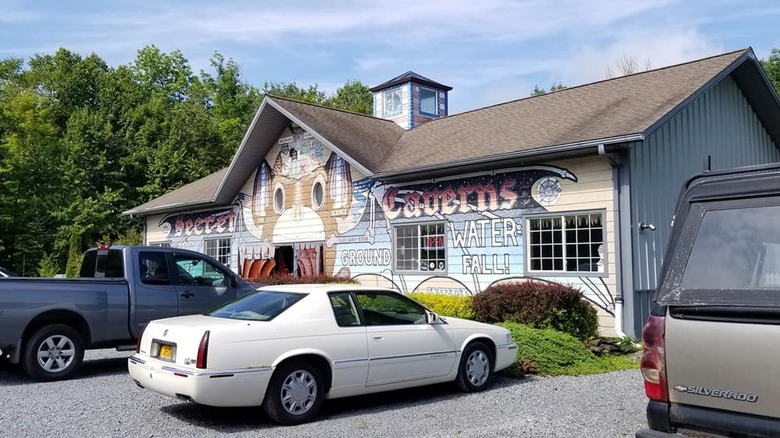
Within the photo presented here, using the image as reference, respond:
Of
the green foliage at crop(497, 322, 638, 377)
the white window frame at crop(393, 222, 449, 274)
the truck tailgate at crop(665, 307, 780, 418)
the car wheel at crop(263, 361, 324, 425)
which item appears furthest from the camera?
the white window frame at crop(393, 222, 449, 274)

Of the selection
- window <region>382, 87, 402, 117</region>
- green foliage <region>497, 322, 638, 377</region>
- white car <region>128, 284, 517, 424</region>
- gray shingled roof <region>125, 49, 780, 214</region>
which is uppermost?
window <region>382, 87, 402, 117</region>

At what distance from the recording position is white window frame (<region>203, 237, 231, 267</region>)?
931 inches

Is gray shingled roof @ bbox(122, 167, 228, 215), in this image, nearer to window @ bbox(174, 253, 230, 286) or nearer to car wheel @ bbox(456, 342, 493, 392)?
window @ bbox(174, 253, 230, 286)

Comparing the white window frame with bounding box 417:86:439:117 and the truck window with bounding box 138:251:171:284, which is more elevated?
the white window frame with bounding box 417:86:439:117

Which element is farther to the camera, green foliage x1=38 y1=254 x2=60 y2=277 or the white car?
green foliage x1=38 y1=254 x2=60 y2=277

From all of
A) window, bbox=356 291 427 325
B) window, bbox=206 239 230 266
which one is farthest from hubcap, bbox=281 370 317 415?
window, bbox=206 239 230 266

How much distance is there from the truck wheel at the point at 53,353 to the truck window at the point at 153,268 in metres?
1.33

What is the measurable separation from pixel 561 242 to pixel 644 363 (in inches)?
395

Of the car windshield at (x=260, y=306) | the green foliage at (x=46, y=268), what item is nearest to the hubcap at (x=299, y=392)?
the car windshield at (x=260, y=306)

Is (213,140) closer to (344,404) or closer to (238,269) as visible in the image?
(238,269)

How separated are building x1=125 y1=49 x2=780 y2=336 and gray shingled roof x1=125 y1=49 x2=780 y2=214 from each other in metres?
0.06

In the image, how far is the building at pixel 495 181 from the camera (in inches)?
530

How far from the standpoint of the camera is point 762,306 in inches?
150

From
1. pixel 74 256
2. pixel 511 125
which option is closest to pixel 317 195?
pixel 511 125
